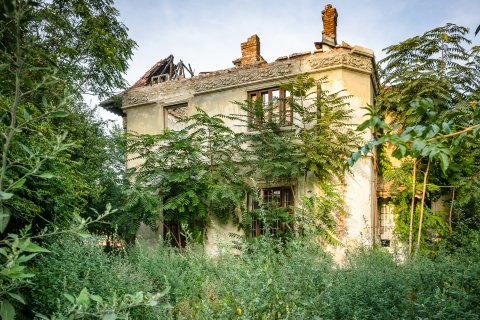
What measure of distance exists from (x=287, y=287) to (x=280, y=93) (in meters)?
7.95

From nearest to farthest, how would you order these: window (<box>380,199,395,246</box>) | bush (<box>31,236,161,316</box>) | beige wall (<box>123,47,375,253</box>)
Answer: bush (<box>31,236,161,316</box>) → beige wall (<box>123,47,375,253</box>) → window (<box>380,199,395,246</box>)

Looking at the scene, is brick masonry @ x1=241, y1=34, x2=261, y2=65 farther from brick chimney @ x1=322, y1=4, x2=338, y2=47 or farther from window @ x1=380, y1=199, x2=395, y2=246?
window @ x1=380, y1=199, x2=395, y2=246

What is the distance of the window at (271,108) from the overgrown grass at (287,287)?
550 cm

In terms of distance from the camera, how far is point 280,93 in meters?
10.6

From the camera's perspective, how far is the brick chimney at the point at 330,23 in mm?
10430

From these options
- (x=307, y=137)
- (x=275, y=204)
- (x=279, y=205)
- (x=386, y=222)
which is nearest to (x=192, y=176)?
(x=275, y=204)

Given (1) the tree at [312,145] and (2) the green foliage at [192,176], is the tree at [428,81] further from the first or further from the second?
(2) the green foliage at [192,176]

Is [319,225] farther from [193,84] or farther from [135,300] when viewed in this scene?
[135,300]

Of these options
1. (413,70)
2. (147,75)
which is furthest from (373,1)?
(147,75)

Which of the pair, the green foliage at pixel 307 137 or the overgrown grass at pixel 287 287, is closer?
the overgrown grass at pixel 287 287

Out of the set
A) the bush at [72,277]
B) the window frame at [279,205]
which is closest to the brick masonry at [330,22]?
the window frame at [279,205]

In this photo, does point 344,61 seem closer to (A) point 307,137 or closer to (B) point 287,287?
(A) point 307,137

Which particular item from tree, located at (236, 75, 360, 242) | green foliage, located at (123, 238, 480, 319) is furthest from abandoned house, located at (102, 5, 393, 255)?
green foliage, located at (123, 238, 480, 319)

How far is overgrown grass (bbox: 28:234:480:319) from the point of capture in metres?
3.01
